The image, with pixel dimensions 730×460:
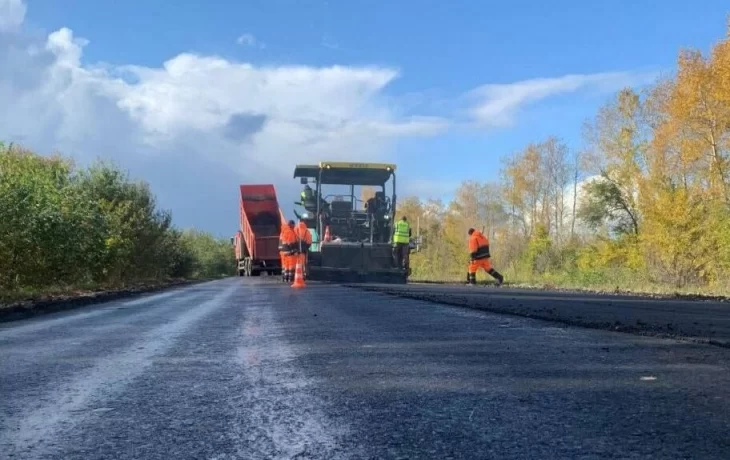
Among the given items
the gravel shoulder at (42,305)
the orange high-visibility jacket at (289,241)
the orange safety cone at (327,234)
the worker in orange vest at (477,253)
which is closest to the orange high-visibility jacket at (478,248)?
the worker in orange vest at (477,253)

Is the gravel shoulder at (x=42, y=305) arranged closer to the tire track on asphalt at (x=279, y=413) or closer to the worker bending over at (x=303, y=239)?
the worker bending over at (x=303, y=239)

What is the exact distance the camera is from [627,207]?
115ft

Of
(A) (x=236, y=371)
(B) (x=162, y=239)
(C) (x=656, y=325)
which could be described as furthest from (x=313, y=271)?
(A) (x=236, y=371)

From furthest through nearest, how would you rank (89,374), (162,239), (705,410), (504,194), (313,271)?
(504,194), (162,239), (313,271), (89,374), (705,410)

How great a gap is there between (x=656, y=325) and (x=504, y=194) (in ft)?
135

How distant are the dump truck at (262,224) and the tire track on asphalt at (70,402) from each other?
24359 mm

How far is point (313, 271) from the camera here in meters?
19.0

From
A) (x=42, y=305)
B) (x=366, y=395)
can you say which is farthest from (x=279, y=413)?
(x=42, y=305)

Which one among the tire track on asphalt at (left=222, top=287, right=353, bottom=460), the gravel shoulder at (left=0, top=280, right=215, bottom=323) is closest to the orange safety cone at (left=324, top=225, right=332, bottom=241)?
the gravel shoulder at (left=0, top=280, right=215, bottom=323)

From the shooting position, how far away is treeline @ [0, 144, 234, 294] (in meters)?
13.6

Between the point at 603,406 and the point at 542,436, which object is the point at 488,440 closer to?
the point at 542,436

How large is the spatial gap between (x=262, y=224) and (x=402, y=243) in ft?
43.0

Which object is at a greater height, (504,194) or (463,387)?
(504,194)

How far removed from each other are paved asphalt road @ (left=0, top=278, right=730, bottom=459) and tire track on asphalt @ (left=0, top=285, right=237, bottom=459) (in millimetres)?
13
